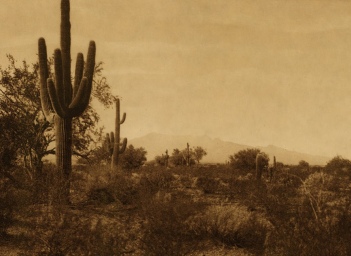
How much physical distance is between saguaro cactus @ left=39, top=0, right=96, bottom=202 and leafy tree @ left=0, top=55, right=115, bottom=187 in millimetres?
4077

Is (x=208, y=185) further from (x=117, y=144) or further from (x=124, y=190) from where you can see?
(x=117, y=144)

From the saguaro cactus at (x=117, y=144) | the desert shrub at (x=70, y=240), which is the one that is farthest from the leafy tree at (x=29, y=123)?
the desert shrub at (x=70, y=240)

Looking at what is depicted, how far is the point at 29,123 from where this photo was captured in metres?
17.0

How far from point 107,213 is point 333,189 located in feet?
37.4

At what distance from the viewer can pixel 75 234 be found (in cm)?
714

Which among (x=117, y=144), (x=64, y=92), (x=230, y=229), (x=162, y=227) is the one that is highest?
(x=64, y=92)

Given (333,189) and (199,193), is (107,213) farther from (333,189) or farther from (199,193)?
(333,189)

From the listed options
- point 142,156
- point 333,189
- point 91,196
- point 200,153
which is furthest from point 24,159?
point 200,153

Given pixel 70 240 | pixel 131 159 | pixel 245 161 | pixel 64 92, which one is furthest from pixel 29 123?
pixel 245 161

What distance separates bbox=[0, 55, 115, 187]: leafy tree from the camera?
651 inches

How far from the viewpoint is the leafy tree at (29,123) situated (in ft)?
54.3

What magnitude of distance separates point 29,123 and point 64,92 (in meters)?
5.32

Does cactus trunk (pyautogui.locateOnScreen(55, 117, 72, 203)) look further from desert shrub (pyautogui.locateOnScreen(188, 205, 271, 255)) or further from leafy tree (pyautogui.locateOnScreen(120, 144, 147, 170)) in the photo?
leafy tree (pyautogui.locateOnScreen(120, 144, 147, 170))

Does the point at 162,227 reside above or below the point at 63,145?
below
